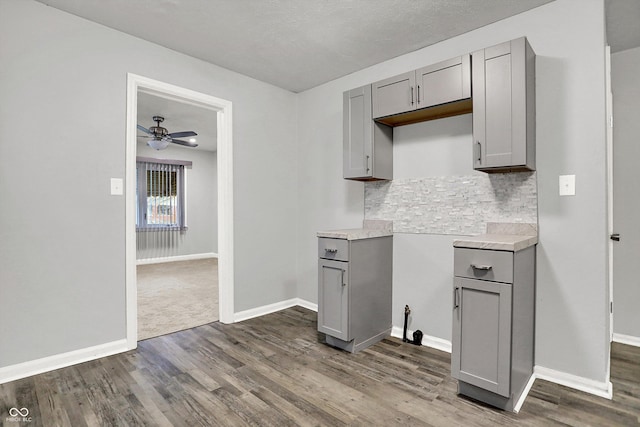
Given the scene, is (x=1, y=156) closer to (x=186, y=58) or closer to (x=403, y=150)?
(x=186, y=58)

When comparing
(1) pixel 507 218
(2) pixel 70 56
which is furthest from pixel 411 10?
(2) pixel 70 56

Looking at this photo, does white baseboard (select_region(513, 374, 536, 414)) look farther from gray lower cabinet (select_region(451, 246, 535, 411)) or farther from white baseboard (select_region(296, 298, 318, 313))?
white baseboard (select_region(296, 298, 318, 313))

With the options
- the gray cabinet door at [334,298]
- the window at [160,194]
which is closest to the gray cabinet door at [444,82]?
the gray cabinet door at [334,298]

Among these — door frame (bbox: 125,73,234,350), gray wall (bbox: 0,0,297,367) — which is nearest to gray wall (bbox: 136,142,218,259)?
door frame (bbox: 125,73,234,350)

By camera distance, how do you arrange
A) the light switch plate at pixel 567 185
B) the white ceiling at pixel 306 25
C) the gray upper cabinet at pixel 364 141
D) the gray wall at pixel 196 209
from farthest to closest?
the gray wall at pixel 196 209
the gray upper cabinet at pixel 364 141
the white ceiling at pixel 306 25
the light switch plate at pixel 567 185

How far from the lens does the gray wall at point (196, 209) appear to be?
7.18m

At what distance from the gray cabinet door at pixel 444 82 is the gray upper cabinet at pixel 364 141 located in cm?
46

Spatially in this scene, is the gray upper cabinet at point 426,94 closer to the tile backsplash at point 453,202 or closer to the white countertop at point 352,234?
the tile backsplash at point 453,202

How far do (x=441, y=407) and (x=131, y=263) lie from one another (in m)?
2.42

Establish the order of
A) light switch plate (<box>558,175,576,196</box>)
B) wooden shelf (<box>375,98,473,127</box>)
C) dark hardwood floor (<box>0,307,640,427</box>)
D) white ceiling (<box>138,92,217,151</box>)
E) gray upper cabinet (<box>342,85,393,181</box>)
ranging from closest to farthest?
dark hardwood floor (<box>0,307,640,427</box>), light switch plate (<box>558,175,576,196</box>), wooden shelf (<box>375,98,473,127</box>), gray upper cabinet (<box>342,85,393,181</box>), white ceiling (<box>138,92,217,151</box>)

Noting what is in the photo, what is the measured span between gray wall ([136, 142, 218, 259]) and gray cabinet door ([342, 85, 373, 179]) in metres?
5.58

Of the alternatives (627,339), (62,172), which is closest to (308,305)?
(62,172)

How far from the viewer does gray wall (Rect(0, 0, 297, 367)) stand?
7.03 ft

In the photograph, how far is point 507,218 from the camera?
7.72 ft
